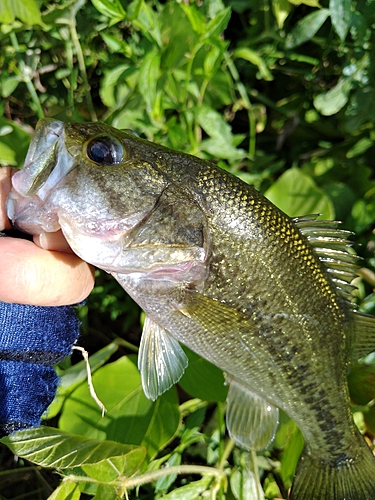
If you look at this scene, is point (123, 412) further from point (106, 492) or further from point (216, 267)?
point (216, 267)

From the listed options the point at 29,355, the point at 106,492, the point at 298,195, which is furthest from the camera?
the point at 298,195

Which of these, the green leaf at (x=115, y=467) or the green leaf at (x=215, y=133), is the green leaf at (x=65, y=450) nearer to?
the green leaf at (x=115, y=467)

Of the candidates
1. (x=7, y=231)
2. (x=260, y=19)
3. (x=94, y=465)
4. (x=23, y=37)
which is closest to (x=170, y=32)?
(x=260, y=19)

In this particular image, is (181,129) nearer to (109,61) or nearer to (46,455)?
(109,61)

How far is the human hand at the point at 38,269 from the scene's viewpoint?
4.97 feet

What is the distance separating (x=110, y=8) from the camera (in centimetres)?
197

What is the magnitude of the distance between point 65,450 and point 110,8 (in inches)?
73.4

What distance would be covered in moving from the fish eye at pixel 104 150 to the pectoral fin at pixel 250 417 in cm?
108

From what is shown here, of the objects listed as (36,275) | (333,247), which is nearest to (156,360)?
(36,275)

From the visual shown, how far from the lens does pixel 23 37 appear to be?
105 inches

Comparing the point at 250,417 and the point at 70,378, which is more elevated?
the point at 250,417

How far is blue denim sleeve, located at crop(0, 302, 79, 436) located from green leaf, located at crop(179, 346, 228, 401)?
0.68 meters

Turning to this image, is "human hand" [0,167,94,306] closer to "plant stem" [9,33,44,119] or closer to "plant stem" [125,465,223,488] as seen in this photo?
"plant stem" [125,465,223,488]

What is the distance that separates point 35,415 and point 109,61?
6.34ft
